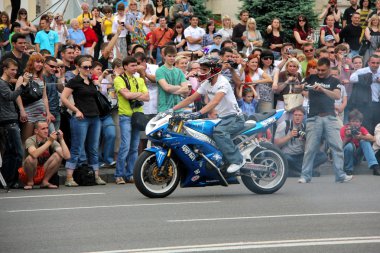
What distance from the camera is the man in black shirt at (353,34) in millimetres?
27580

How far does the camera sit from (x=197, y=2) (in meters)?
41.5

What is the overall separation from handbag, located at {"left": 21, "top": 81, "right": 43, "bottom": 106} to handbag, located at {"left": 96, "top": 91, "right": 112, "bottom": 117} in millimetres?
1072

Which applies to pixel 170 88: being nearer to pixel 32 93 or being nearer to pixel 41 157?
pixel 32 93

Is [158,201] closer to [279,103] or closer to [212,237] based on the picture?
[212,237]

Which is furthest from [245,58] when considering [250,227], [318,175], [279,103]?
[250,227]

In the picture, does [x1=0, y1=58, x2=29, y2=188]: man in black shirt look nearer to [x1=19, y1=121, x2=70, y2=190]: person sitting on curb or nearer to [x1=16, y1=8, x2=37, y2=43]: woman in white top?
[x1=19, y1=121, x2=70, y2=190]: person sitting on curb

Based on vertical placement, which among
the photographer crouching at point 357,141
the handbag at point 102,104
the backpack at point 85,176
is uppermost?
the handbag at point 102,104

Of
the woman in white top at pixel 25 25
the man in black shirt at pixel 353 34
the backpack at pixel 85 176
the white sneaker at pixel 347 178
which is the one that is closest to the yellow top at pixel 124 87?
the backpack at pixel 85 176

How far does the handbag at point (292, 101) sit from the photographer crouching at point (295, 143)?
468 mm

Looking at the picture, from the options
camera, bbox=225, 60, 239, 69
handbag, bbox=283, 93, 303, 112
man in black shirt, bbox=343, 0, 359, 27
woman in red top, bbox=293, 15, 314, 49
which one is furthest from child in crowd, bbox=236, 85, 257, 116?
man in black shirt, bbox=343, 0, 359, 27

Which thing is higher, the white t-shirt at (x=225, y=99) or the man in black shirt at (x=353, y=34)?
the man in black shirt at (x=353, y=34)

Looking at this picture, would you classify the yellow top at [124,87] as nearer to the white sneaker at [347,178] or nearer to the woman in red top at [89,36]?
the white sneaker at [347,178]

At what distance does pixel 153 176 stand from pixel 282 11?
22.3 m

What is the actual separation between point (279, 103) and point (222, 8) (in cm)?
2952
